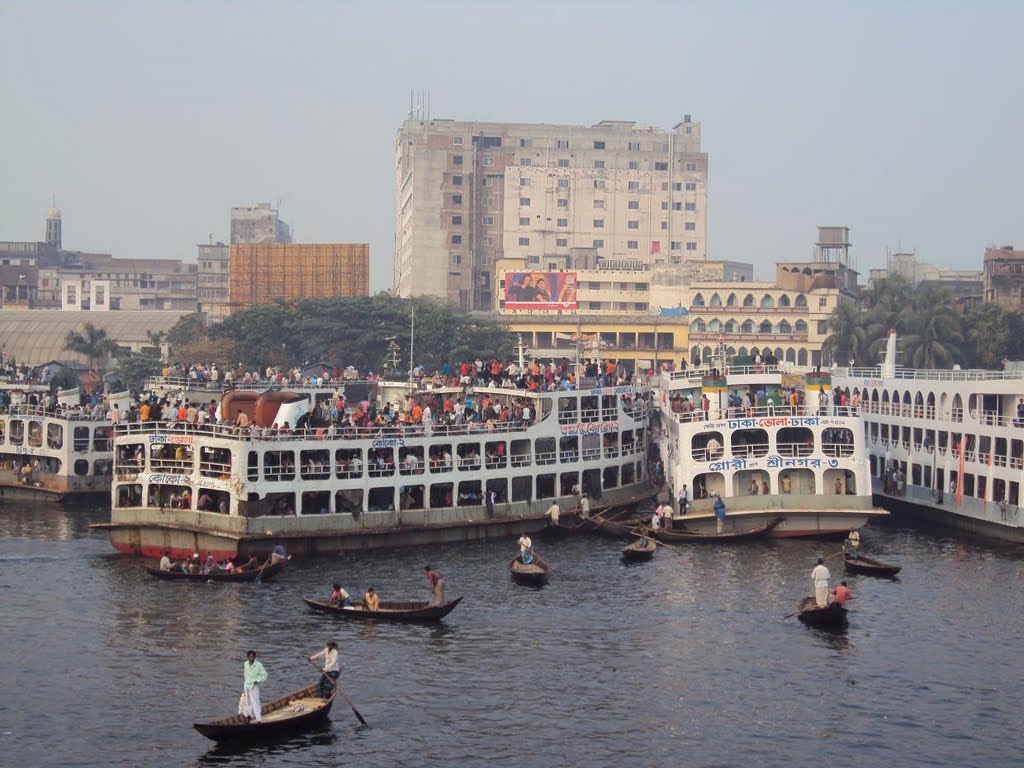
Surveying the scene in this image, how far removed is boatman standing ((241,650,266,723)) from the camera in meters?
30.9

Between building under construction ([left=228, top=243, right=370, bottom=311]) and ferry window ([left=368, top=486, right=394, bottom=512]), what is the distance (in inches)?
3854

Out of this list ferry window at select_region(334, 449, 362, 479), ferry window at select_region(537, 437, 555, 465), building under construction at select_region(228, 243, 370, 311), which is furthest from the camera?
building under construction at select_region(228, 243, 370, 311)

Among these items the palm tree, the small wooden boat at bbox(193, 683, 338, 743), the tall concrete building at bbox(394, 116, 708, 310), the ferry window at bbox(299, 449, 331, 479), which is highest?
the tall concrete building at bbox(394, 116, 708, 310)

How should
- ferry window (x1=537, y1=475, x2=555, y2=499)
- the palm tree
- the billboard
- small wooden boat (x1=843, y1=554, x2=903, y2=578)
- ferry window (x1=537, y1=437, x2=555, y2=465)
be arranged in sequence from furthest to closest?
1. the billboard
2. the palm tree
3. ferry window (x1=537, y1=475, x2=555, y2=499)
4. ferry window (x1=537, y1=437, x2=555, y2=465)
5. small wooden boat (x1=843, y1=554, x2=903, y2=578)

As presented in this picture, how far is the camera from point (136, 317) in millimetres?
152375

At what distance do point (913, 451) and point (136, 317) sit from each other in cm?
10904

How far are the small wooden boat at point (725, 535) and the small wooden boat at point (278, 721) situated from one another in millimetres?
22633

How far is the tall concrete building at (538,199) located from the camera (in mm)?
161375

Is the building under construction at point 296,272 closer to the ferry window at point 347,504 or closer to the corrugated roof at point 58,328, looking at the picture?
the corrugated roof at point 58,328

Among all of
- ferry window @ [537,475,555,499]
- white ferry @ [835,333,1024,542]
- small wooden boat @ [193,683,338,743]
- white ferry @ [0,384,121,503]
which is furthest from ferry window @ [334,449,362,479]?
white ferry @ [835,333,1024,542]

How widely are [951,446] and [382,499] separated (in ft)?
78.0

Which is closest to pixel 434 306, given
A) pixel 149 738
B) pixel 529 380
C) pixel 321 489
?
pixel 529 380

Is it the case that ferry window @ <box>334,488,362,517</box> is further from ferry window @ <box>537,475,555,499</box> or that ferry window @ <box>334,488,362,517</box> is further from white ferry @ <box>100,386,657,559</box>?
ferry window @ <box>537,475,555,499</box>

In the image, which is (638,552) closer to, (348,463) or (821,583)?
(821,583)
